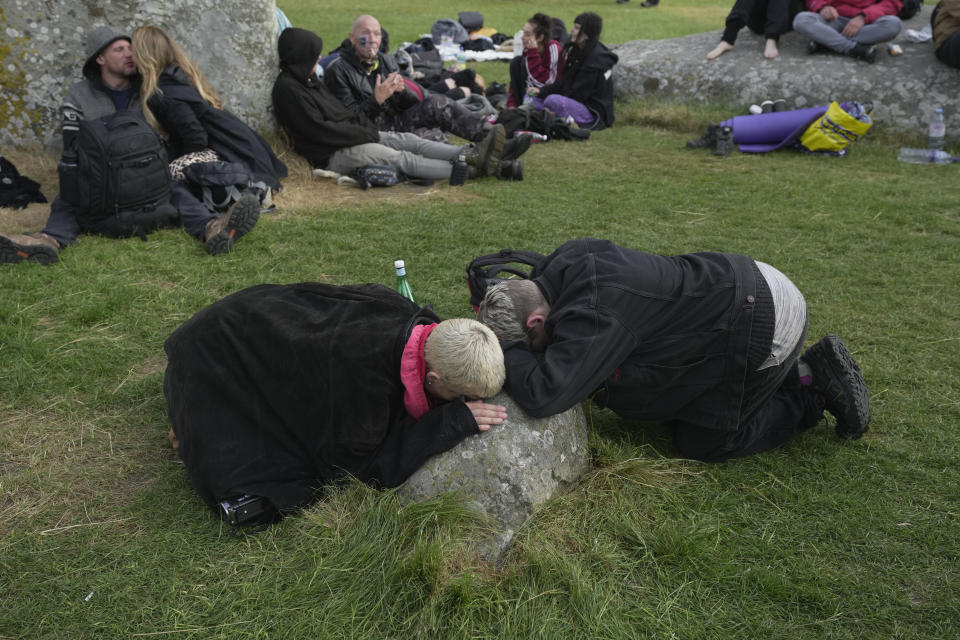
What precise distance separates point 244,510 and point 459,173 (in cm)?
510

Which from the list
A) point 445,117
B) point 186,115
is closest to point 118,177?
point 186,115

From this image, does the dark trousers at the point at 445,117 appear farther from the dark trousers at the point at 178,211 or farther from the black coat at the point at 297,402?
the black coat at the point at 297,402

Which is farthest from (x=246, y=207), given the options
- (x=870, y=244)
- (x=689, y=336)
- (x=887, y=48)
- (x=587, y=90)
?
(x=887, y=48)

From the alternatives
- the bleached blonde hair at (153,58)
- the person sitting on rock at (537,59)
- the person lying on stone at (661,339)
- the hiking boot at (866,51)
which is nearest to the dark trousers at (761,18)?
the hiking boot at (866,51)

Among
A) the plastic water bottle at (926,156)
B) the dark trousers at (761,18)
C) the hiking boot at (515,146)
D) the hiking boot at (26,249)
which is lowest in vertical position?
the plastic water bottle at (926,156)

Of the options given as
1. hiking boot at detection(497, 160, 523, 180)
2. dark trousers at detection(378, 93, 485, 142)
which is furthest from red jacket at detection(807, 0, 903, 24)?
hiking boot at detection(497, 160, 523, 180)

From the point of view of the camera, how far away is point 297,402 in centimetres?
296

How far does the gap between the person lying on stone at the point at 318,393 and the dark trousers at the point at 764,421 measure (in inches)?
41.5

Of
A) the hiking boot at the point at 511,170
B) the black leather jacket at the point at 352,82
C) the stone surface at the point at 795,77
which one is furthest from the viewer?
the stone surface at the point at 795,77

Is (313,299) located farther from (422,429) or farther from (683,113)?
(683,113)

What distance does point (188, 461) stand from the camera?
3.02m

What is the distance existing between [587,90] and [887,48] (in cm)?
394

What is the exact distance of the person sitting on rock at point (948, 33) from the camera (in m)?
8.37

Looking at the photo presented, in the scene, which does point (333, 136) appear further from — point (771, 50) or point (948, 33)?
point (948, 33)
